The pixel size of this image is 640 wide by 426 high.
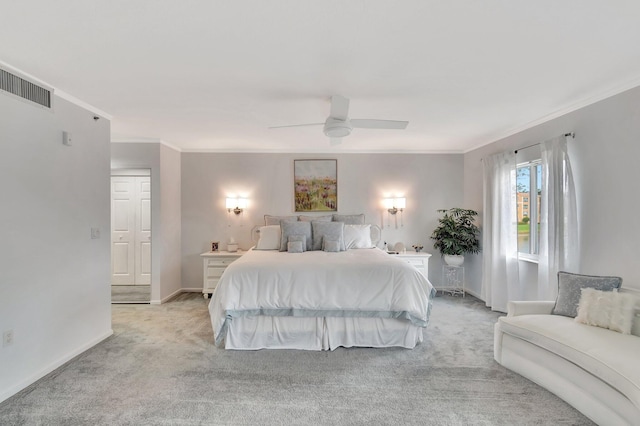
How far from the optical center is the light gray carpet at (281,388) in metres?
2.05

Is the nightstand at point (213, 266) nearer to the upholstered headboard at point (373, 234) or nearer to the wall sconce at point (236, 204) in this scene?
the upholstered headboard at point (373, 234)

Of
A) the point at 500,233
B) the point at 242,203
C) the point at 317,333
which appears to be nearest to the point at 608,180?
the point at 500,233

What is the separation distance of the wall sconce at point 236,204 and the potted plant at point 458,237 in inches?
128

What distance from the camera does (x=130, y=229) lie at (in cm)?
563

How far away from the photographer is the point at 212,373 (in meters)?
2.60

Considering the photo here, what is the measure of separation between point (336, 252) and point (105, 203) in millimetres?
2742

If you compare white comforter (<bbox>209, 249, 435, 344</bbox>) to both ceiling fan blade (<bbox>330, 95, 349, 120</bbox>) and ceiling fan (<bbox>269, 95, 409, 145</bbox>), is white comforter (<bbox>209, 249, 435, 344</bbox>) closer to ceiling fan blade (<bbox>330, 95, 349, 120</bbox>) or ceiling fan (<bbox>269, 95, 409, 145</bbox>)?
ceiling fan (<bbox>269, 95, 409, 145</bbox>)

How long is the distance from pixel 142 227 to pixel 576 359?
6097 millimetres

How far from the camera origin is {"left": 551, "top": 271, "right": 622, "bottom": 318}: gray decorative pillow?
254 cm

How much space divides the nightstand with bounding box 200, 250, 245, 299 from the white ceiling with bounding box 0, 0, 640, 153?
2189 millimetres

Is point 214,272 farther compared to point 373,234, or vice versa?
point 373,234

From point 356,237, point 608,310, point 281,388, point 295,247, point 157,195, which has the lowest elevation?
point 281,388

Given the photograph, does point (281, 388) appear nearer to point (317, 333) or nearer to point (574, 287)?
point (317, 333)

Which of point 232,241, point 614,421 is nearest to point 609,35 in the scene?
point 614,421
